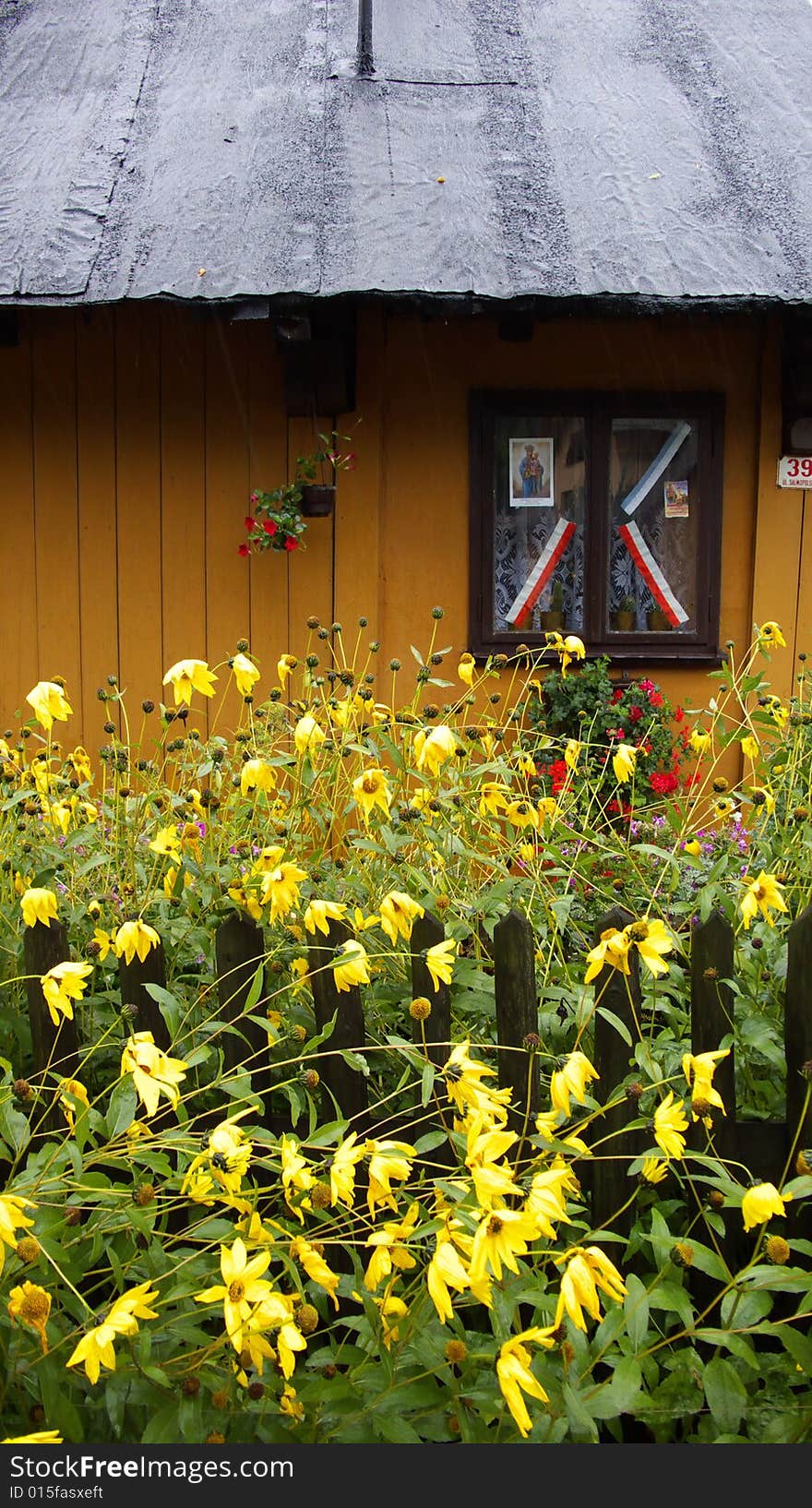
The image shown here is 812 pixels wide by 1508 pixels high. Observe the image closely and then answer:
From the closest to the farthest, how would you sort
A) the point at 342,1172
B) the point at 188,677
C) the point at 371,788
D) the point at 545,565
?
the point at 342,1172 < the point at 371,788 < the point at 188,677 < the point at 545,565

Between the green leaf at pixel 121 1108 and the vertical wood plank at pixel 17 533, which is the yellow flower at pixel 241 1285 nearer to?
the green leaf at pixel 121 1108

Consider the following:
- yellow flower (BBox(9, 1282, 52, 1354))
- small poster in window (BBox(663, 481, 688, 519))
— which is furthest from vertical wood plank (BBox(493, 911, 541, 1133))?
small poster in window (BBox(663, 481, 688, 519))

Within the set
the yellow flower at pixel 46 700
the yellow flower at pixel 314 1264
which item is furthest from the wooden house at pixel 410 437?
the yellow flower at pixel 314 1264

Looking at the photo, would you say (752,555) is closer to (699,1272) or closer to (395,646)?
(395,646)

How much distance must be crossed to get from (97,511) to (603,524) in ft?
7.21

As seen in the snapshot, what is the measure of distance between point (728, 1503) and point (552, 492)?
4.41 meters

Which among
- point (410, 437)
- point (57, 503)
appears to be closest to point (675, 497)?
point (410, 437)

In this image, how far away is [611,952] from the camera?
65.4 inches

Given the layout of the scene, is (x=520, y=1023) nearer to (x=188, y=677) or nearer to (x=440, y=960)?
(x=440, y=960)

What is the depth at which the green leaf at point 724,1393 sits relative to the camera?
150 centimetres

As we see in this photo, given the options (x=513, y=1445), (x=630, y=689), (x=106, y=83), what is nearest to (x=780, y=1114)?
(x=513, y=1445)

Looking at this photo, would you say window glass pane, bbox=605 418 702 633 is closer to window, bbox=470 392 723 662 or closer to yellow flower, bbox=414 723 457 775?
window, bbox=470 392 723 662

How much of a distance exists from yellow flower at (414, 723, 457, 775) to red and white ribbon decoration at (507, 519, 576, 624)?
11.7 feet

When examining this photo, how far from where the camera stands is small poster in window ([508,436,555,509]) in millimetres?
5426
